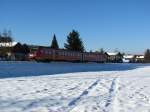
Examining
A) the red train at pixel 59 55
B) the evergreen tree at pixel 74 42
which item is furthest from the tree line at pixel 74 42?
the red train at pixel 59 55

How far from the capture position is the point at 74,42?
109 m

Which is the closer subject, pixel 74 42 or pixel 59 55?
pixel 59 55

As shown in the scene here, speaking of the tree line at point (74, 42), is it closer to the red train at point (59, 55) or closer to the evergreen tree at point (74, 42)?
the evergreen tree at point (74, 42)

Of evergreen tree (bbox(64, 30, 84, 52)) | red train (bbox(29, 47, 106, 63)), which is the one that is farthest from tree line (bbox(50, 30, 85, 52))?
red train (bbox(29, 47, 106, 63))

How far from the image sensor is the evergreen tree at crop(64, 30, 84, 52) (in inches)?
4274

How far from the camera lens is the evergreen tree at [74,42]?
10856 centimetres

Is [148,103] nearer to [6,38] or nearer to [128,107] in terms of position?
[128,107]

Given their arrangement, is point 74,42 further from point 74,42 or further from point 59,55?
point 59,55

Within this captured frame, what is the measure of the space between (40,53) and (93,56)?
27884 mm

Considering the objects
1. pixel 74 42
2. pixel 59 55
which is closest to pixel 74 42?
pixel 74 42

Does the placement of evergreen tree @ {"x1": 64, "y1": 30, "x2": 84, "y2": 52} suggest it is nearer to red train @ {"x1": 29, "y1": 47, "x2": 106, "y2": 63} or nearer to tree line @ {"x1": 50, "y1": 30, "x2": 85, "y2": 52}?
tree line @ {"x1": 50, "y1": 30, "x2": 85, "y2": 52}

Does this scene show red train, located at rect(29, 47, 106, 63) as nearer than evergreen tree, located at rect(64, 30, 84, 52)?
Yes

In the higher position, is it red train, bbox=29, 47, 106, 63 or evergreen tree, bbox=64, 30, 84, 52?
evergreen tree, bbox=64, 30, 84, 52

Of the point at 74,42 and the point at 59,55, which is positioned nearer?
the point at 59,55
